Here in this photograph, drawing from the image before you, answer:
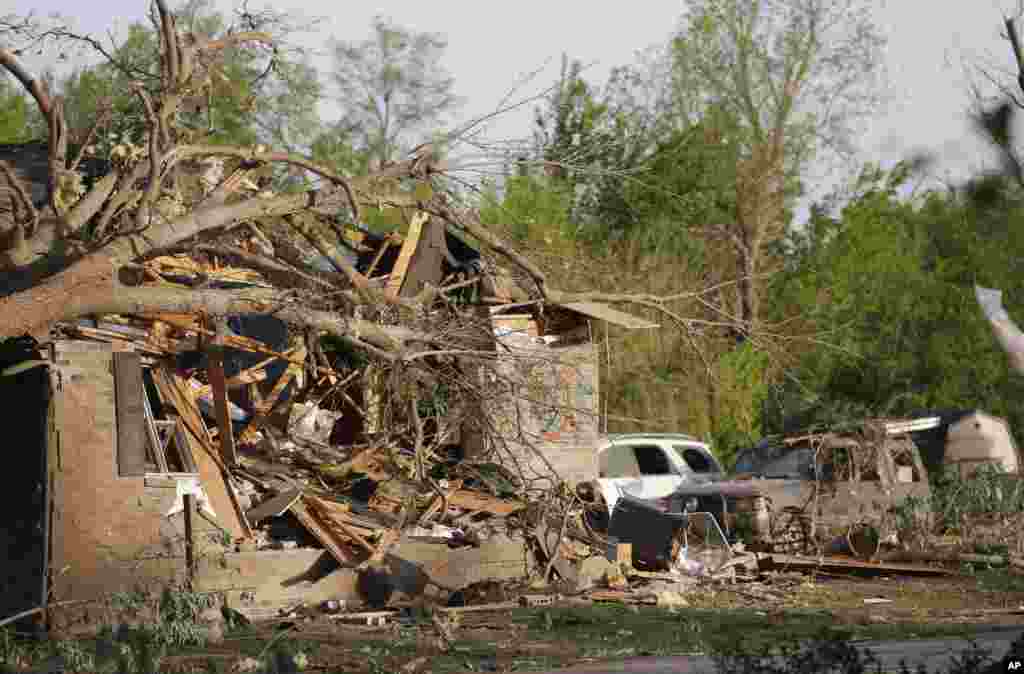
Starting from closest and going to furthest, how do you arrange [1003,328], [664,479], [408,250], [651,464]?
1. [1003,328]
2. [408,250]
3. [664,479]
4. [651,464]

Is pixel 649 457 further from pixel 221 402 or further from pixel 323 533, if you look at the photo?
pixel 221 402

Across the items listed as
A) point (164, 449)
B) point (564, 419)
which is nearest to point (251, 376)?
point (164, 449)

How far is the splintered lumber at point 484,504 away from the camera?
16438 mm

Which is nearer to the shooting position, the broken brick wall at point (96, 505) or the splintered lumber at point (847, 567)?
the broken brick wall at point (96, 505)

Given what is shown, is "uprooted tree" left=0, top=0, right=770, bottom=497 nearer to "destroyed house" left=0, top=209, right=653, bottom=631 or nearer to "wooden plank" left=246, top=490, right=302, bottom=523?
"destroyed house" left=0, top=209, right=653, bottom=631

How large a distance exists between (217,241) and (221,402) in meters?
2.76

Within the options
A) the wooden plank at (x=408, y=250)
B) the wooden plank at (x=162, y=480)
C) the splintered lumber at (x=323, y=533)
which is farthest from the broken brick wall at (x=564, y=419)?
the wooden plank at (x=162, y=480)

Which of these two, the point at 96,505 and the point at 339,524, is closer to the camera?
the point at 96,505

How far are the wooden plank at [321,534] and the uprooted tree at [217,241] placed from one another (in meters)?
1.19

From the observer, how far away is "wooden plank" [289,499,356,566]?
14.7 m

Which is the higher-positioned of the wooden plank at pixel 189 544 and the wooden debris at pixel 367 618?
the wooden plank at pixel 189 544

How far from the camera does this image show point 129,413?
1359cm

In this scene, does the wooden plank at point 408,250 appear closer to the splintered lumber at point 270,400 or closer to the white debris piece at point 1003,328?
the splintered lumber at point 270,400

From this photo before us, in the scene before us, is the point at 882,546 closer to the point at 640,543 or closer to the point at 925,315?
the point at 640,543
